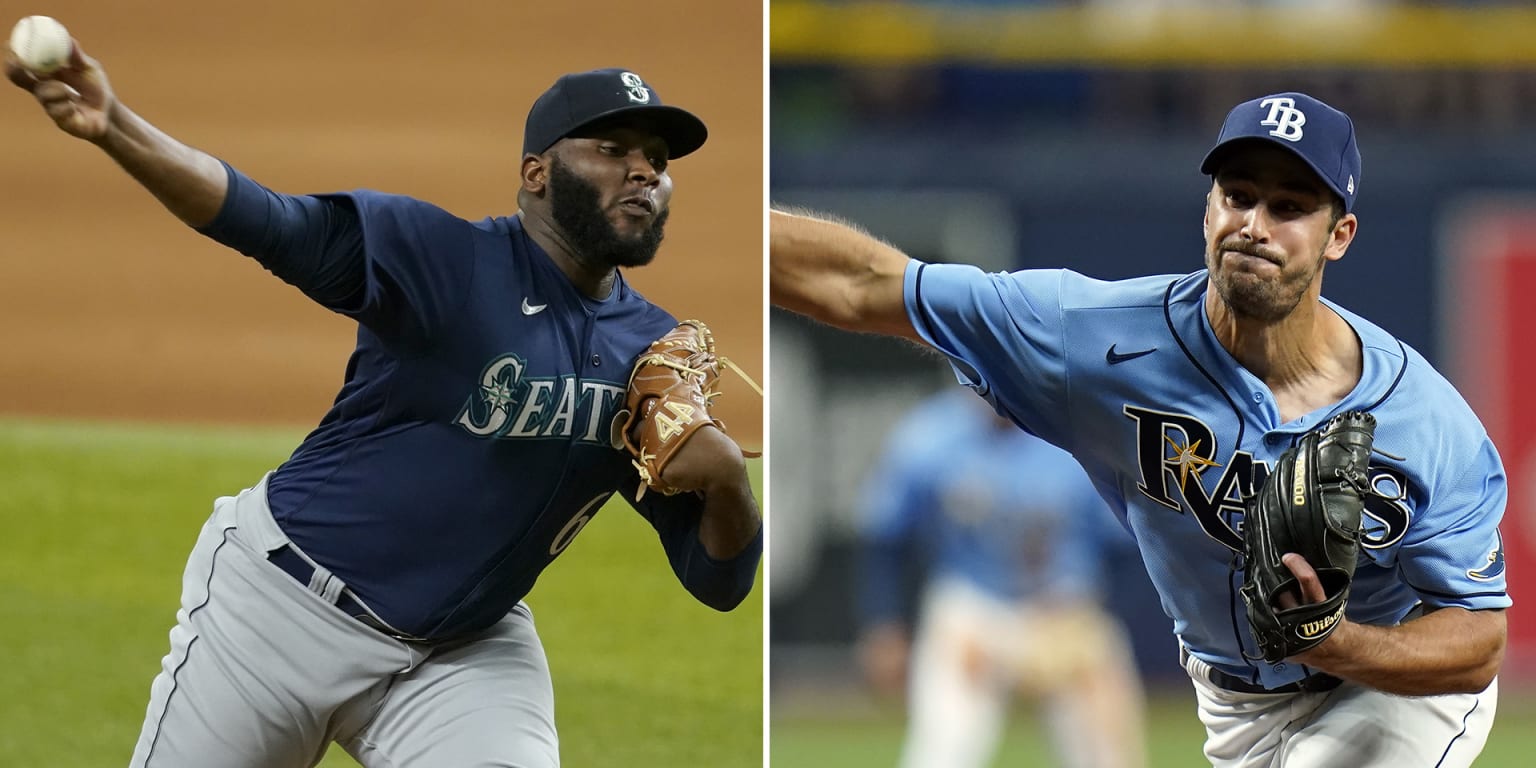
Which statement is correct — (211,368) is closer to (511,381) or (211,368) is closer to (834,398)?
(834,398)

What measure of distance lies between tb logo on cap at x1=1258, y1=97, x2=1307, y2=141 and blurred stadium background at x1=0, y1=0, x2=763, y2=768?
2963 mm

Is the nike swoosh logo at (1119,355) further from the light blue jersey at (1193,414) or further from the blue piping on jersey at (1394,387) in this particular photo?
the blue piping on jersey at (1394,387)

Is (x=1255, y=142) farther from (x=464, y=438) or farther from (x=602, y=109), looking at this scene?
(x=464, y=438)

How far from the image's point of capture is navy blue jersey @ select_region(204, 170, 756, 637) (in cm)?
328

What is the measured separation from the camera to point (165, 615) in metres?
6.16

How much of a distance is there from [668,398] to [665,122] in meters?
0.56

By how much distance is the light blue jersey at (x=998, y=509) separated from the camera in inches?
260

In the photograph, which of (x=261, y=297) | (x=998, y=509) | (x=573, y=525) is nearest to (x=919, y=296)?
(x=573, y=525)

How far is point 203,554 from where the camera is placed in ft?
11.5

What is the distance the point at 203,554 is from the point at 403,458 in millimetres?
482

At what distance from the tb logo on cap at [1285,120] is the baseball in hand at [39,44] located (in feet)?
6.47

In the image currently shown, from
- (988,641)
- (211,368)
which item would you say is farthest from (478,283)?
(211,368)

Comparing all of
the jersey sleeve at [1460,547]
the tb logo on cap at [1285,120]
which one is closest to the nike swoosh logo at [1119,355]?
the tb logo on cap at [1285,120]

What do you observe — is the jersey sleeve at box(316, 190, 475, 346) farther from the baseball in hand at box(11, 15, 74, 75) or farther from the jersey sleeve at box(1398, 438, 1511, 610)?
the jersey sleeve at box(1398, 438, 1511, 610)
